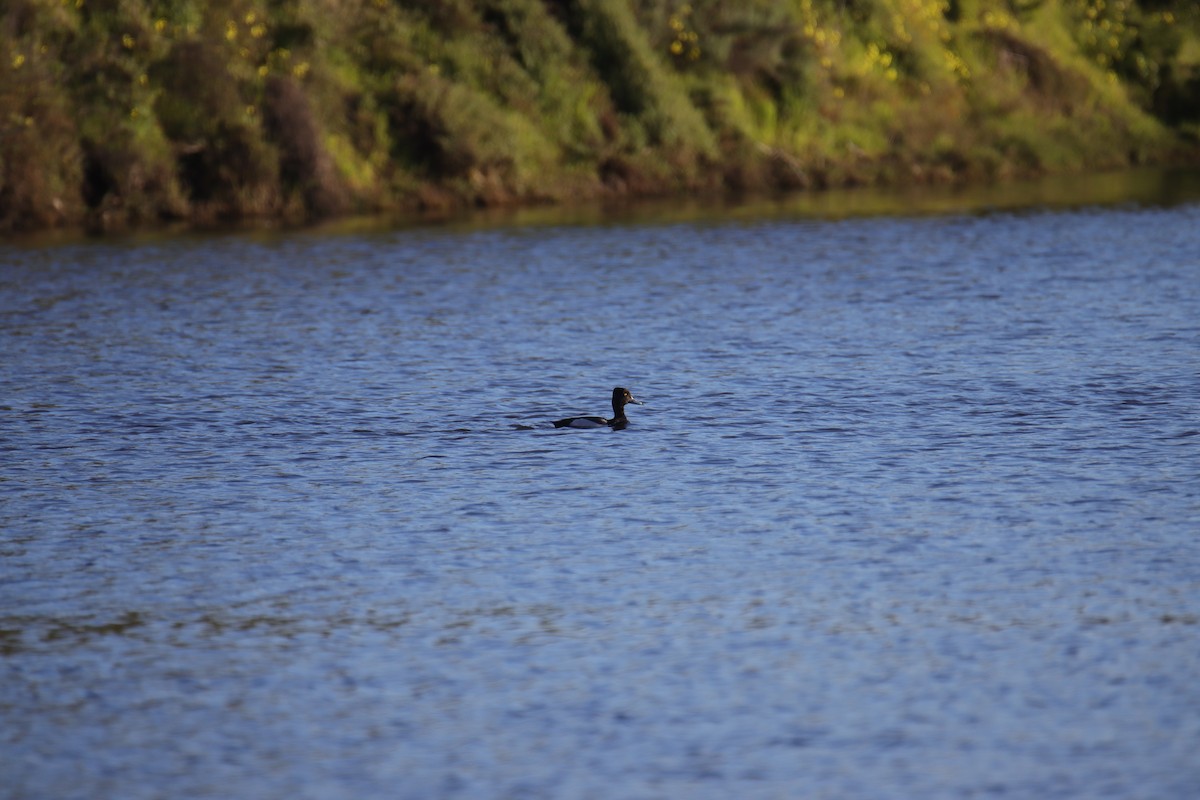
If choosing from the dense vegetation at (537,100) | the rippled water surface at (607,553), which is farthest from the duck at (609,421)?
the dense vegetation at (537,100)

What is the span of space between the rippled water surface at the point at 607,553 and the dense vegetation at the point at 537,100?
12120 mm

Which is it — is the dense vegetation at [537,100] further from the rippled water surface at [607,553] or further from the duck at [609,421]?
the duck at [609,421]

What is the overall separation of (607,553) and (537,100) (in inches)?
1151

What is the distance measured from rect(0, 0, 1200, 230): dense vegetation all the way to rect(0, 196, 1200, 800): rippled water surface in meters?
12.1

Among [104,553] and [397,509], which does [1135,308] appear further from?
[104,553]

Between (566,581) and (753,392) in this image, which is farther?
(753,392)

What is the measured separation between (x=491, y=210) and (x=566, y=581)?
89.1 feet

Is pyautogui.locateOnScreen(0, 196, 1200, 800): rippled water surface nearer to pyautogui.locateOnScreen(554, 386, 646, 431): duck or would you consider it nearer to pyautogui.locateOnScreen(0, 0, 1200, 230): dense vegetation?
pyautogui.locateOnScreen(554, 386, 646, 431): duck

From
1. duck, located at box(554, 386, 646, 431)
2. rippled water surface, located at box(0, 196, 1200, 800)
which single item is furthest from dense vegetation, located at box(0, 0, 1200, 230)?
duck, located at box(554, 386, 646, 431)

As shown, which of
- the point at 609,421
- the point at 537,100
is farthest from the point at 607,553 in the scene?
the point at 537,100

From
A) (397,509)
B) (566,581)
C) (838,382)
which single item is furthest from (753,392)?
(566,581)

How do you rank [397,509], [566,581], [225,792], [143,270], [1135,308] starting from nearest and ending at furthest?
[225,792] < [566,581] < [397,509] < [1135,308] < [143,270]

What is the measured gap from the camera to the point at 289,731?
8734 millimetres

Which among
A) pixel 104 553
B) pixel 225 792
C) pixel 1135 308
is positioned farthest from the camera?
pixel 1135 308
